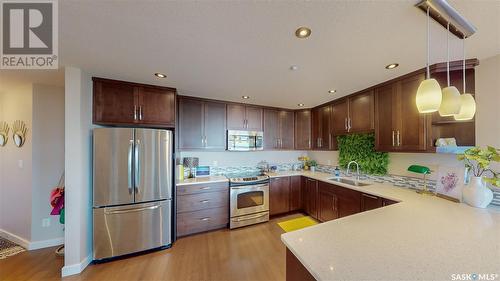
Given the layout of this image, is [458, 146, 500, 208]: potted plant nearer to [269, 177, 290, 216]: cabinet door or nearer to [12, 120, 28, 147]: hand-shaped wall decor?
[269, 177, 290, 216]: cabinet door

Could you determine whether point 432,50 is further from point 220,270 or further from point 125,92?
point 125,92

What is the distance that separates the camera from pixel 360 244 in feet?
3.14

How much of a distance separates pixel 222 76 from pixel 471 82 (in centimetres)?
274

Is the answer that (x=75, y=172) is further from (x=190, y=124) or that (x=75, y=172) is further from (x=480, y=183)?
(x=480, y=183)

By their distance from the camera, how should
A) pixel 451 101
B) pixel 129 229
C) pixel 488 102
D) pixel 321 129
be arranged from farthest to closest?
pixel 321 129
pixel 129 229
pixel 488 102
pixel 451 101

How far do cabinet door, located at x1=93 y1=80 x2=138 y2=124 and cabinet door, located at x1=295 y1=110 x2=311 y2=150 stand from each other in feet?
10.3

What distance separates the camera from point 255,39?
1366mm

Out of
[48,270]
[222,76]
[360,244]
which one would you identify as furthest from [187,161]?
[360,244]

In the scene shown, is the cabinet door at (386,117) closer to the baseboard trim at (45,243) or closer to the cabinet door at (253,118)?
the cabinet door at (253,118)

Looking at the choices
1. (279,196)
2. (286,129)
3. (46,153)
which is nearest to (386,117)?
(286,129)

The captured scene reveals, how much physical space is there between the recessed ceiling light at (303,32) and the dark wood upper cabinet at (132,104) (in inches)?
78.3

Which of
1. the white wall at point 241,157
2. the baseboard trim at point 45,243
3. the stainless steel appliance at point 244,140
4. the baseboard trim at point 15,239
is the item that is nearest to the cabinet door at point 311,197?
the white wall at point 241,157

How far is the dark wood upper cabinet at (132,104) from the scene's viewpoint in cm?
218

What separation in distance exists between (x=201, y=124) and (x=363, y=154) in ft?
9.57
